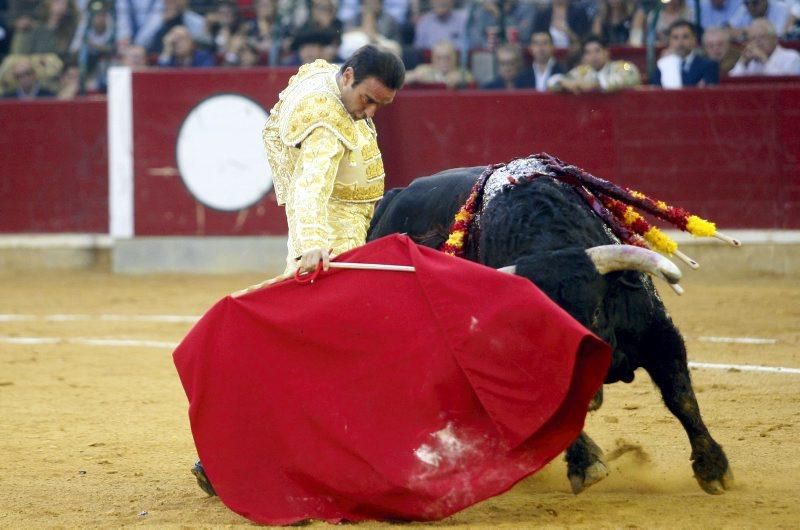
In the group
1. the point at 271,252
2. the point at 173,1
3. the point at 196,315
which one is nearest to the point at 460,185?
the point at 196,315

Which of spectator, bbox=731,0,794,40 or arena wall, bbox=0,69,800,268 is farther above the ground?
spectator, bbox=731,0,794,40

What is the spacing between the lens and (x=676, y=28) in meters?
8.74

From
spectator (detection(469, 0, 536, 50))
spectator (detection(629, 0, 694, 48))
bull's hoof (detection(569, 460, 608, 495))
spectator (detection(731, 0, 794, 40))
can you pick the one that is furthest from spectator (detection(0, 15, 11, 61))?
bull's hoof (detection(569, 460, 608, 495))

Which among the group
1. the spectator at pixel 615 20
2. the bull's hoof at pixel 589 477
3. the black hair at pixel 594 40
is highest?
the spectator at pixel 615 20

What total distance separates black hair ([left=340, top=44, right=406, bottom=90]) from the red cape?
449mm

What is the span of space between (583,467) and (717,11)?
6197 millimetres

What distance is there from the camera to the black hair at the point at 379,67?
359 centimetres

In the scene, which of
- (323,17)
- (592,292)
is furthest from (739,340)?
(323,17)

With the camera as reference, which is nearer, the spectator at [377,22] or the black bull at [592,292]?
the black bull at [592,292]

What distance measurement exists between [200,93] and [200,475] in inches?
252

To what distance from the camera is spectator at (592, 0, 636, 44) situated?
938 centimetres

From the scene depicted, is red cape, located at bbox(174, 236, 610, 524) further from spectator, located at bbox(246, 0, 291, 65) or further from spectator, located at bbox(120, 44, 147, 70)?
spectator, located at bbox(120, 44, 147, 70)

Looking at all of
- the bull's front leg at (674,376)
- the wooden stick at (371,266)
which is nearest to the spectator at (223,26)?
the bull's front leg at (674,376)

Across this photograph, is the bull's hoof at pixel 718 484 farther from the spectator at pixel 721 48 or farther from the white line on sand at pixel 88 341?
the spectator at pixel 721 48
